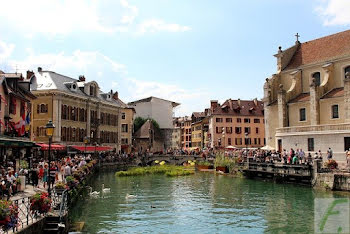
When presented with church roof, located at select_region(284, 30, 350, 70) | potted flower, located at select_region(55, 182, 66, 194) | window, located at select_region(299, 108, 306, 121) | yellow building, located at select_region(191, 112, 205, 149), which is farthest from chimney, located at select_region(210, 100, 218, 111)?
potted flower, located at select_region(55, 182, 66, 194)

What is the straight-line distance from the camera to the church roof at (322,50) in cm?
4909

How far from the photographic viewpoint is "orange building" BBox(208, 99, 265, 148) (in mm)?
86312

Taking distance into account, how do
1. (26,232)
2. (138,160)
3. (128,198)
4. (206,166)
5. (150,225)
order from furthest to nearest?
(138,160), (206,166), (128,198), (150,225), (26,232)

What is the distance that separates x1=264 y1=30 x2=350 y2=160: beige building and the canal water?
816 centimetres

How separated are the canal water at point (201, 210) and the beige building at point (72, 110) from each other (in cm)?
2216

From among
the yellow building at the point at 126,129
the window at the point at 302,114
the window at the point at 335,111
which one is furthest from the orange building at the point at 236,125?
the window at the point at 335,111

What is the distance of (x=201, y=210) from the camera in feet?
Result: 81.0

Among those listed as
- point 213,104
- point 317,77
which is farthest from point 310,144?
point 213,104

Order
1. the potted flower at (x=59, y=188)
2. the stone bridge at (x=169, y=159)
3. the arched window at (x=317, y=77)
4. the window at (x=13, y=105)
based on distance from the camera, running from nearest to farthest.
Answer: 1. the potted flower at (x=59, y=188)
2. the window at (x=13, y=105)
3. the arched window at (x=317, y=77)
4. the stone bridge at (x=169, y=159)

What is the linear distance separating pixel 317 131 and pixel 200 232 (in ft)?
87.8

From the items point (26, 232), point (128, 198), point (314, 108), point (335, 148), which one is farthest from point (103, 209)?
point (314, 108)

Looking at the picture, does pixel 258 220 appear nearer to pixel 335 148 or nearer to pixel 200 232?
pixel 200 232

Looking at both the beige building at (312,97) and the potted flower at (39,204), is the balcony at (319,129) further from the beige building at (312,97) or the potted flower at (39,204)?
the potted flower at (39,204)

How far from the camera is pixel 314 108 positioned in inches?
1772
